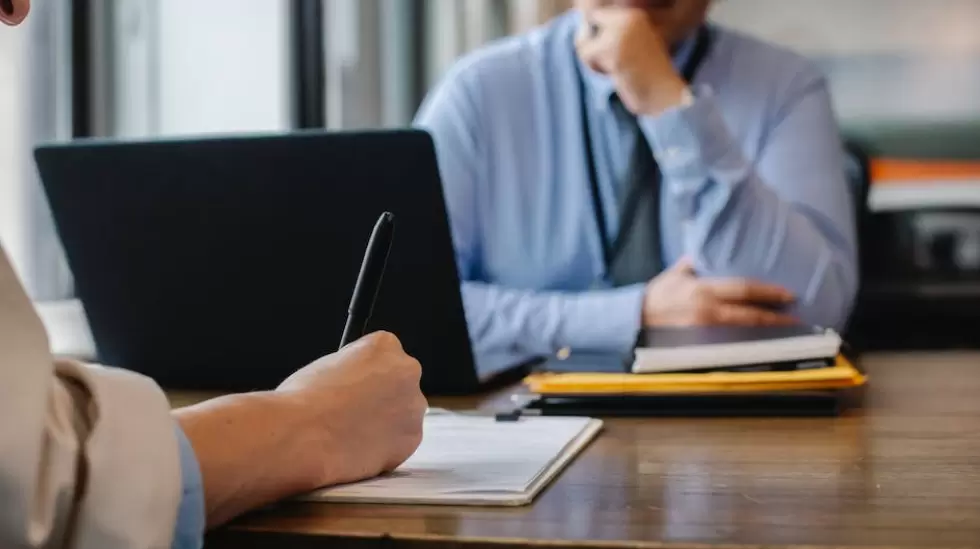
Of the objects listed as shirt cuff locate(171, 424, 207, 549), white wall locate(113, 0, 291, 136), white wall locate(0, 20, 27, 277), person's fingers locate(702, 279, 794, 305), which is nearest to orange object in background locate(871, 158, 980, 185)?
person's fingers locate(702, 279, 794, 305)

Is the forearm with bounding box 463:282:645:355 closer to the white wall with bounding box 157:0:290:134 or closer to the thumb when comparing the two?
the thumb

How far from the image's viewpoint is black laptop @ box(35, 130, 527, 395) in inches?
35.9

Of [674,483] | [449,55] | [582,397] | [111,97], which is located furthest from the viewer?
[449,55]

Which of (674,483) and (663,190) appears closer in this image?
(674,483)

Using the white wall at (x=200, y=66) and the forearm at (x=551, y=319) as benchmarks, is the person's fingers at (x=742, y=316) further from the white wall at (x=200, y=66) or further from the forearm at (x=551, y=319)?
the white wall at (x=200, y=66)

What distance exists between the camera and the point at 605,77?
166 centimetres

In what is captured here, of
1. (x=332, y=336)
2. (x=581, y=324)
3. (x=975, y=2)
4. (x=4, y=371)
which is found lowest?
(x=581, y=324)

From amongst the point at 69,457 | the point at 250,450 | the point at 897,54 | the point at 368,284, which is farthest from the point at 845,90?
the point at 69,457

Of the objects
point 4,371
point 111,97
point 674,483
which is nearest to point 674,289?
point 674,483

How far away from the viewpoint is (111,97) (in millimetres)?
2043

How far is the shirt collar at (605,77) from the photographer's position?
66.2 inches

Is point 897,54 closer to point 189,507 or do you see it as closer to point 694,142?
point 694,142

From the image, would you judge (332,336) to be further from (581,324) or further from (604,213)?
(604,213)

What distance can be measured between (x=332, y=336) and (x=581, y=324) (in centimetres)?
52
